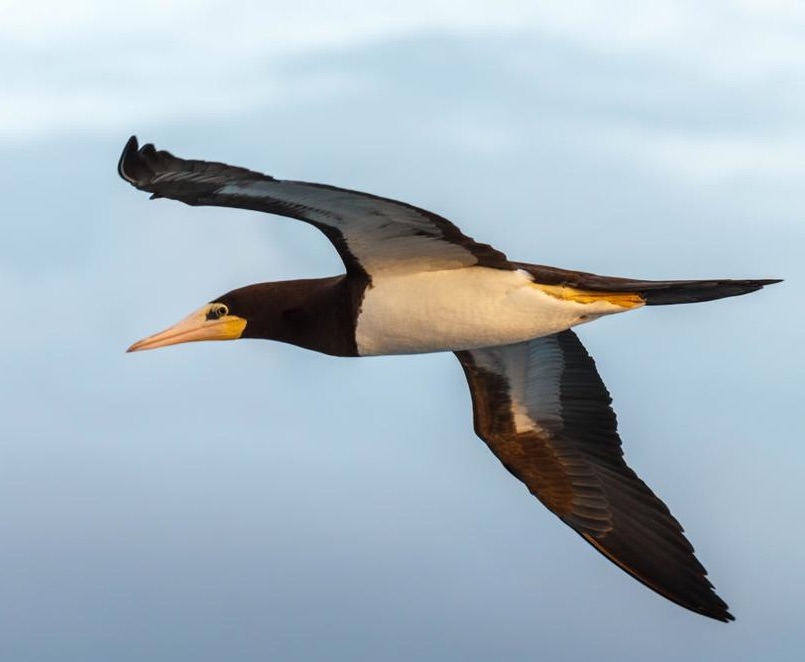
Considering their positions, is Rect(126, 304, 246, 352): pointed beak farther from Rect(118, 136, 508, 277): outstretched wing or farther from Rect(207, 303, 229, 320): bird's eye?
Rect(118, 136, 508, 277): outstretched wing

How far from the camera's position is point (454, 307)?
12281mm

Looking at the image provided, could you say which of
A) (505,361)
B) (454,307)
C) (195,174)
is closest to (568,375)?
(505,361)

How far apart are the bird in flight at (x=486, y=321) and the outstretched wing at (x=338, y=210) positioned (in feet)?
0.04

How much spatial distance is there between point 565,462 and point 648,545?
3.62 ft

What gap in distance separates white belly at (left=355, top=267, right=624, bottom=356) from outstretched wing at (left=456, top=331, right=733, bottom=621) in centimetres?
199

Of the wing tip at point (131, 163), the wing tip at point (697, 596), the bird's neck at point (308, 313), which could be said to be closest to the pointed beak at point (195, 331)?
the bird's neck at point (308, 313)

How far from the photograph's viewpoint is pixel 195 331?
13492mm

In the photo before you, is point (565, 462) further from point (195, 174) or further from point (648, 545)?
point (195, 174)

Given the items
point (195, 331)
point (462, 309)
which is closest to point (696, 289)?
point (462, 309)

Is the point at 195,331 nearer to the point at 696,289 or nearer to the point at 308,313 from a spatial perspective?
the point at 308,313

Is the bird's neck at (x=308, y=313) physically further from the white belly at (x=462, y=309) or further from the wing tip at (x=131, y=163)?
the wing tip at (x=131, y=163)

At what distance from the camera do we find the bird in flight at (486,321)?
457 inches

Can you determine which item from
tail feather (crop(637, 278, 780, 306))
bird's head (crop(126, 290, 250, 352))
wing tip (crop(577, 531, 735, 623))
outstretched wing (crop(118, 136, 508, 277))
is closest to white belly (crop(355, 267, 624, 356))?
outstretched wing (crop(118, 136, 508, 277))

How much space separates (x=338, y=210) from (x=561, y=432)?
403cm
